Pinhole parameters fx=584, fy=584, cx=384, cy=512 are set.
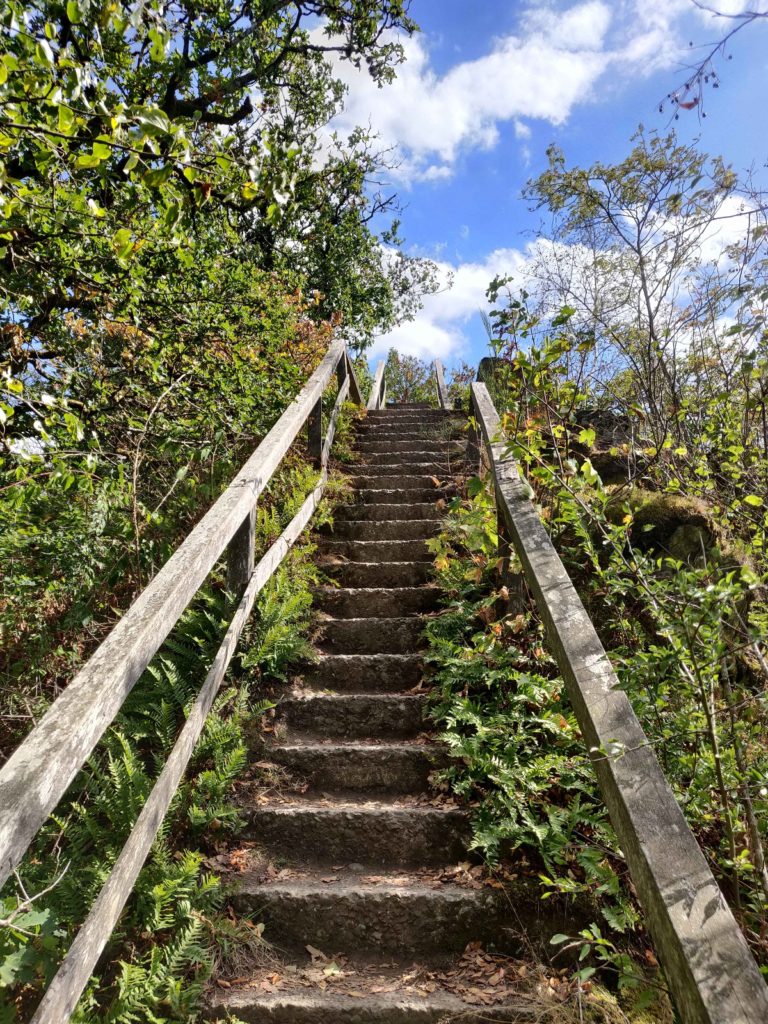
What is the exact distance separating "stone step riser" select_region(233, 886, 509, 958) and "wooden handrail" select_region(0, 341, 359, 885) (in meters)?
1.22

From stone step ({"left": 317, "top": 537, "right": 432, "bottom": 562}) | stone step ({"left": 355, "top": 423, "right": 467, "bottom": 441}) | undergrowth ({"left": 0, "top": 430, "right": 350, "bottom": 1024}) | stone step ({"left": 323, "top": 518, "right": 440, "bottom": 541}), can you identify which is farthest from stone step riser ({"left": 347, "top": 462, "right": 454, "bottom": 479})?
undergrowth ({"left": 0, "top": 430, "right": 350, "bottom": 1024})

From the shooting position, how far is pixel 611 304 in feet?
23.5

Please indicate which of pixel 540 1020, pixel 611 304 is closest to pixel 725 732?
pixel 540 1020

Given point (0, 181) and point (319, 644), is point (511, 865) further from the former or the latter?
point (0, 181)

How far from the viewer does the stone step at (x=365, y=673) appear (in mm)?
3430

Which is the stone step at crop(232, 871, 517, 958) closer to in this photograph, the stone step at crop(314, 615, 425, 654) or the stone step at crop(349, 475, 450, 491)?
the stone step at crop(314, 615, 425, 654)

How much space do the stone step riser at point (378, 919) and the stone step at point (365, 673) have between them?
48.2 inches

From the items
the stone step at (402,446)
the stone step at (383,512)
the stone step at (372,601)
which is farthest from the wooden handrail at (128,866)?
the stone step at (402,446)

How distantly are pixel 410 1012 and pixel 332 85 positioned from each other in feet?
43.5

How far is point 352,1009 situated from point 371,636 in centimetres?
204

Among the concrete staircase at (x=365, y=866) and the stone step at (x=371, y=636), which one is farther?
the stone step at (x=371, y=636)

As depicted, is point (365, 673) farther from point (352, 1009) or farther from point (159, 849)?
point (352, 1009)

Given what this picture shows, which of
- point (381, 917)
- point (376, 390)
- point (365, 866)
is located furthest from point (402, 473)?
point (376, 390)

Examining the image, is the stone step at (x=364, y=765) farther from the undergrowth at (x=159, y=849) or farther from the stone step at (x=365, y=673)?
the stone step at (x=365, y=673)
